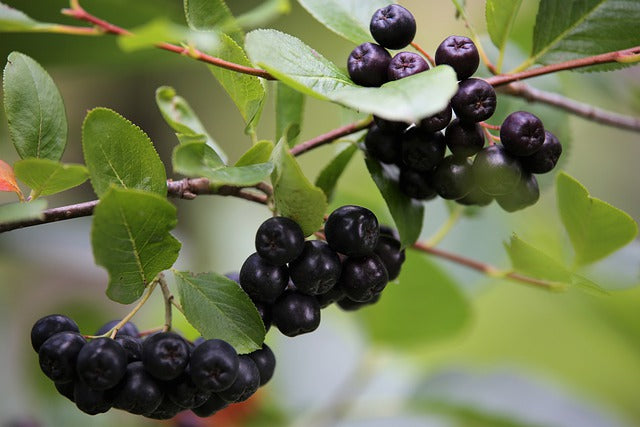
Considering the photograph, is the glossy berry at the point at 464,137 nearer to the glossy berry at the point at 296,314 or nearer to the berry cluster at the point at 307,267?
the berry cluster at the point at 307,267

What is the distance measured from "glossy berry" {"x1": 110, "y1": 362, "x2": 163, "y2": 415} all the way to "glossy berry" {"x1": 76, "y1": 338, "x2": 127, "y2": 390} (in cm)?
1

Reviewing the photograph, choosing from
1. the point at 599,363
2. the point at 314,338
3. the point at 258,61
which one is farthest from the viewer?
the point at 599,363

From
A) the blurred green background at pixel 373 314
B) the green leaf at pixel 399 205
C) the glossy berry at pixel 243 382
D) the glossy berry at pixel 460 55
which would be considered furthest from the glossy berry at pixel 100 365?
the blurred green background at pixel 373 314

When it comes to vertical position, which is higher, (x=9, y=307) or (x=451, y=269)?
(x=451, y=269)

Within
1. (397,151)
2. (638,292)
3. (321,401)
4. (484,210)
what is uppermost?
(397,151)

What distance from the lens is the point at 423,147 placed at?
0.73 m

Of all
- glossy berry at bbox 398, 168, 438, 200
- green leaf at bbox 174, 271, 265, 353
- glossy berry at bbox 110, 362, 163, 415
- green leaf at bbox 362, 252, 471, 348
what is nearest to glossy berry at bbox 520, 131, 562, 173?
glossy berry at bbox 398, 168, 438, 200

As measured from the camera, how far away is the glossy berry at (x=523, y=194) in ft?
2.56

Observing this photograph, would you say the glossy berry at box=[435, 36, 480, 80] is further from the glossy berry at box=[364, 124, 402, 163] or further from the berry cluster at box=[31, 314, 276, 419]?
the berry cluster at box=[31, 314, 276, 419]

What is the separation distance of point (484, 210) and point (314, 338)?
25.2 inches

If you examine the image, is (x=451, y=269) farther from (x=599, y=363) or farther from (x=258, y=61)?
(x=599, y=363)

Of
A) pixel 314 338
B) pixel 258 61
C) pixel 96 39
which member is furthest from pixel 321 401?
pixel 258 61

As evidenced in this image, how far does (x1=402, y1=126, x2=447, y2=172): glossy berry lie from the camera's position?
0.74 metres

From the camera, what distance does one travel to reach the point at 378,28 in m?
0.75
